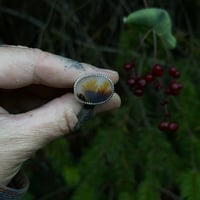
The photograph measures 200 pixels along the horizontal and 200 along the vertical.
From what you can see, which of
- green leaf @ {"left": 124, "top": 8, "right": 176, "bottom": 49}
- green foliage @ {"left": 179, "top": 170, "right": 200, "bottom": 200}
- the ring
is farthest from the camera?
green foliage @ {"left": 179, "top": 170, "right": 200, "bottom": 200}

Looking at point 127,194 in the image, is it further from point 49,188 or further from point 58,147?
point 49,188

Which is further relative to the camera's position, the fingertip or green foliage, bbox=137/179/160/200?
green foliage, bbox=137/179/160/200

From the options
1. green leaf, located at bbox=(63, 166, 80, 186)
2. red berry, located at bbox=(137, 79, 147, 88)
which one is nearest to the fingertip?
red berry, located at bbox=(137, 79, 147, 88)

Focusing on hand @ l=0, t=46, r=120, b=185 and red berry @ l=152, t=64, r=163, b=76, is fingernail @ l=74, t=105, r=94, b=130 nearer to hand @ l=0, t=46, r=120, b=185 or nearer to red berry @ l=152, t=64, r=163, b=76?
hand @ l=0, t=46, r=120, b=185

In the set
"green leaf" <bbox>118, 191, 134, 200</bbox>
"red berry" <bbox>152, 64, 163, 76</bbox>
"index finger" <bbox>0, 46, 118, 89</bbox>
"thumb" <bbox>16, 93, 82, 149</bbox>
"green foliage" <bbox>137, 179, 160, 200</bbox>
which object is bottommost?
"green leaf" <bbox>118, 191, 134, 200</bbox>

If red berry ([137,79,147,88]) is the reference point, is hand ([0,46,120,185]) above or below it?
above

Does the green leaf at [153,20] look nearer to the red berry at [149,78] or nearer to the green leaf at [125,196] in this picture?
the red berry at [149,78]

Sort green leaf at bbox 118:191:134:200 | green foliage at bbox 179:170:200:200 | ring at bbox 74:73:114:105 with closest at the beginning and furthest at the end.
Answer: ring at bbox 74:73:114:105 < green foliage at bbox 179:170:200:200 < green leaf at bbox 118:191:134:200

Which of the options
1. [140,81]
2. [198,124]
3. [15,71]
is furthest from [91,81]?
[198,124]
